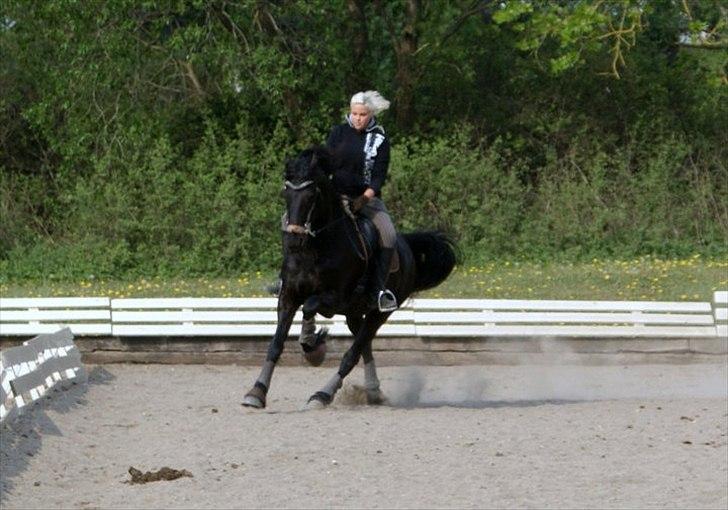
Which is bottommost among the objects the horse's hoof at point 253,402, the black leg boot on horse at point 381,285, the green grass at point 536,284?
the green grass at point 536,284

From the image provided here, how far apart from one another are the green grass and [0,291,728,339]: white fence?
2.42m

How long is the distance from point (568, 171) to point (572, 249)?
2.51m

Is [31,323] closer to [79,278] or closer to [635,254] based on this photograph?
[79,278]

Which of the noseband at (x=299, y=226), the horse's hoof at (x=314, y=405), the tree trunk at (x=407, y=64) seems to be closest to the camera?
the noseband at (x=299, y=226)

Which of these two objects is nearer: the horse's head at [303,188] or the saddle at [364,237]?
the horse's head at [303,188]

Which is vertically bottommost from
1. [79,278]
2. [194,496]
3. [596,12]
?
[79,278]

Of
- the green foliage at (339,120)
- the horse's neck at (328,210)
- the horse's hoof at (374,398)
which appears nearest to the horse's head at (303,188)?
the horse's neck at (328,210)

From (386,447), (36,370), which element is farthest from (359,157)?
(36,370)

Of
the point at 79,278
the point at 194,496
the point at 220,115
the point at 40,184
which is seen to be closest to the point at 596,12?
the point at 220,115

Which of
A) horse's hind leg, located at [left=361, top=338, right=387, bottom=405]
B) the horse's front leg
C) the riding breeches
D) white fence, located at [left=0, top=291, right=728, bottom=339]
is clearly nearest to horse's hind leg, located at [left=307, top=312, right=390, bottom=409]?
horse's hind leg, located at [left=361, top=338, right=387, bottom=405]

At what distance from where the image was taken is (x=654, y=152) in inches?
1087

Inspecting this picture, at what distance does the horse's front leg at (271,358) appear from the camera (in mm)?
12234

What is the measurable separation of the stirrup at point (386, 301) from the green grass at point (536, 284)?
22.9ft

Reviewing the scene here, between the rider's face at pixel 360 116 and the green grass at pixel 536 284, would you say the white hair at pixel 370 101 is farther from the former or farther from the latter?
the green grass at pixel 536 284
